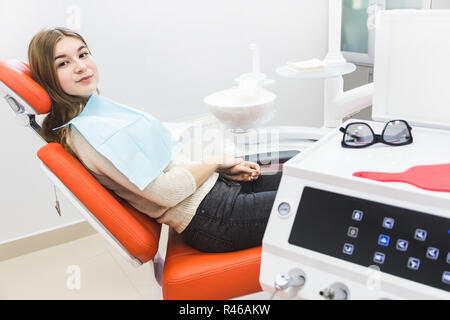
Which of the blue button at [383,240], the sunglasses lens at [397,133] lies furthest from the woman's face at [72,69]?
the blue button at [383,240]

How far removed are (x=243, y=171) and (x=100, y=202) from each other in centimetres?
51

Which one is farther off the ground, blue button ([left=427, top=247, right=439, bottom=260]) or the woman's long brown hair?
the woman's long brown hair

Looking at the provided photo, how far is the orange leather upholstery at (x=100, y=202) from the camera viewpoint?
112 centimetres

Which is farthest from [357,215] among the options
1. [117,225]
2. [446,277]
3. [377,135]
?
[117,225]

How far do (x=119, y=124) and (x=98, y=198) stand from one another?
0.75 ft

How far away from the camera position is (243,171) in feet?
4.78

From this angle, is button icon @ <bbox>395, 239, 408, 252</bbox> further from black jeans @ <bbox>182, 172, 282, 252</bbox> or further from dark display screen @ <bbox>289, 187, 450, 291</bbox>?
black jeans @ <bbox>182, 172, 282, 252</bbox>

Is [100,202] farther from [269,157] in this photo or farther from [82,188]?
[269,157]

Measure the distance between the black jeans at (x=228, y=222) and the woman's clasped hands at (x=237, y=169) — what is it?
0.13 meters

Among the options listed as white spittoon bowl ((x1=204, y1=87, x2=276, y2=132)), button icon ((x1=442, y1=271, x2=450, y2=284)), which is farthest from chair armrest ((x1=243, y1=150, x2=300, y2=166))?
button icon ((x1=442, y1=271, x2=450, y2=284))

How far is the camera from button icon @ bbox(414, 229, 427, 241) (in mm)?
658

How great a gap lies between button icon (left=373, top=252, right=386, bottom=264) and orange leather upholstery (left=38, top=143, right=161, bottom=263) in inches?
25.1

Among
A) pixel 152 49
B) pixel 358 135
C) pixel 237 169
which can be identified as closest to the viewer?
pixel 358 135

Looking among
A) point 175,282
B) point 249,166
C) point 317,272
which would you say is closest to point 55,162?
point 175,282
